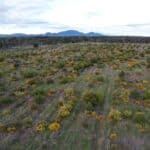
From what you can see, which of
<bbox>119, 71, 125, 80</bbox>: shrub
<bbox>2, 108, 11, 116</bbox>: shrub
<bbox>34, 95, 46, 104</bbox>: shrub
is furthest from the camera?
<bbox>119, 71, 125, 80</bbox>: shrub

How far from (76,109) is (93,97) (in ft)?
4.35

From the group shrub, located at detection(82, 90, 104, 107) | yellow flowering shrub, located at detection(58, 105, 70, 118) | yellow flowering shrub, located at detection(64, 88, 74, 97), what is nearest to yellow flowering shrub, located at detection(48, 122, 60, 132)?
yellow flowering shrub, located at detection(58, 105, 70, 118)

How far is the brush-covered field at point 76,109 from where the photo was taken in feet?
40.7

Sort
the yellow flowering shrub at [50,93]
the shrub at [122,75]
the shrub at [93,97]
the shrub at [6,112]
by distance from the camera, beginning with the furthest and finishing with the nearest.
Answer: the shrub at [122,75]
the yellow flowering shrub at [50,93]
the shrub at [93,97]
the shrub at [6,112]

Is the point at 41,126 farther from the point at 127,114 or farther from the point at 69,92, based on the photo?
the point at 69,92

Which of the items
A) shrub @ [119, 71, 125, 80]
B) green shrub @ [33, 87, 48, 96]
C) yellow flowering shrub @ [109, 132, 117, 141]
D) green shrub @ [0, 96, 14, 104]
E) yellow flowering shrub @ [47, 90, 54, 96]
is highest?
shrub @ [119, 71, 125, 80]

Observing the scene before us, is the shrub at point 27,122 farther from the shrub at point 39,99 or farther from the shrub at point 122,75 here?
the shrub at point 122,75

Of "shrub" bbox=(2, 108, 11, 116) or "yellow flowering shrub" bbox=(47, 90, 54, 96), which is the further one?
"yellow flowering shrub" bbox=(47, 90, 54, 96)

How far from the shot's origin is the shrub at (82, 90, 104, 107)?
51.8 feet

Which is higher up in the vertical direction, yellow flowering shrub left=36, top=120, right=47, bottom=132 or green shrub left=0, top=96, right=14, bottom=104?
green shrub left=0, top=96, right=14, bottom=104

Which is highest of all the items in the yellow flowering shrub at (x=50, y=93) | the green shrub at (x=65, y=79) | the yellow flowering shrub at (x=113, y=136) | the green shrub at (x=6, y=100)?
the green shrub at (x=65, y=79)

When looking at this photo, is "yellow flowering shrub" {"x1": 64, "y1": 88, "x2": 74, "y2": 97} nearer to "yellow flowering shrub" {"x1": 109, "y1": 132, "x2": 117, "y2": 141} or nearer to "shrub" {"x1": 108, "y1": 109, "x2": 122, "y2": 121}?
"shrub" {"x1": 108, "y1": 109, "x2": 122, "y2": 121}

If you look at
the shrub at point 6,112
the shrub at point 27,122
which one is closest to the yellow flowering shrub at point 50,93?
the shrub at point 6,112

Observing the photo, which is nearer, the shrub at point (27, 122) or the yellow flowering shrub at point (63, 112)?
the shrub at point (27, 122)
